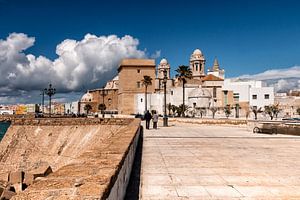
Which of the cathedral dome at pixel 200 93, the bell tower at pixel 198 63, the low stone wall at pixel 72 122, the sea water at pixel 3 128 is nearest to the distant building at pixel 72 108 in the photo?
the sea water at pixel 3 128

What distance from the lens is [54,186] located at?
2.59 meters

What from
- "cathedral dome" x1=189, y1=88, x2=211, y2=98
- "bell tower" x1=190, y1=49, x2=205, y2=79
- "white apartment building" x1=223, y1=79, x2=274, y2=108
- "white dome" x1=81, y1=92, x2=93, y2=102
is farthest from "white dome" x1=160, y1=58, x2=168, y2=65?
"cathedral dome" x1=189, y1=88, x2=211, y2=98

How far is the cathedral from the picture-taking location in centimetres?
7050

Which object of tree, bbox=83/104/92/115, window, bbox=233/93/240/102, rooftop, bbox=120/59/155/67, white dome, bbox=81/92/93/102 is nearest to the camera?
window, bbox=233/93/240/102

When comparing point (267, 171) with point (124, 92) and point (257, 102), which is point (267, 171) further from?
point (124, 92)

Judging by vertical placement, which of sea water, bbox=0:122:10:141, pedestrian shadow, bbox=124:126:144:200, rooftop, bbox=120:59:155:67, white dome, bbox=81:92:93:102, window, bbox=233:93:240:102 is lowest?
sea water, bbox=0:122:10:141

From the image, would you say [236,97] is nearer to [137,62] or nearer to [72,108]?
[137,62]

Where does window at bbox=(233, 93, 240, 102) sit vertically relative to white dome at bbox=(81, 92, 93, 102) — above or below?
Answer: below

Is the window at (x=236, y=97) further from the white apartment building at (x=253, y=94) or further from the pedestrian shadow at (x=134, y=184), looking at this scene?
the pedestrian shadow at (x=134, y=184)

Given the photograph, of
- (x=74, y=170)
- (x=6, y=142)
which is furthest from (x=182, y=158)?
(x=6, y=142)

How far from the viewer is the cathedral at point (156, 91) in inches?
2776

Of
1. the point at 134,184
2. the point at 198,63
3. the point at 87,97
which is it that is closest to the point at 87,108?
the point at 87,97

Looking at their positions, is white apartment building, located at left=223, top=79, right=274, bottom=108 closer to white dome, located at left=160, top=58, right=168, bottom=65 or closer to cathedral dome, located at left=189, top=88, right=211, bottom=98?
cathedral dome, located at left=189, top=88, right=211, bottom=98

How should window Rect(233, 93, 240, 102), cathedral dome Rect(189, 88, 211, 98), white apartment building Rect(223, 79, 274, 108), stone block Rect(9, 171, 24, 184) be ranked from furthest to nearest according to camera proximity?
window Rect(233, 93, 240, 102)
cathedral dome Rect(189, 88, 211, 98)
white apartment building Rect(223, 79, 274, 108)
stone block Rect(9, 171, 24, 184)
